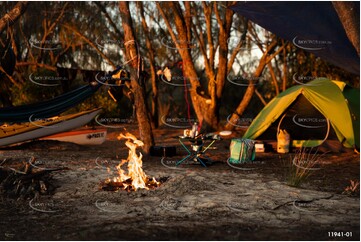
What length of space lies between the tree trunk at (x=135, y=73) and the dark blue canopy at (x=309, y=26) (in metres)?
1.90

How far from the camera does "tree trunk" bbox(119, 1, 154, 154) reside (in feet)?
29.6

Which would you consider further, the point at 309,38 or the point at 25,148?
the point at 25,148

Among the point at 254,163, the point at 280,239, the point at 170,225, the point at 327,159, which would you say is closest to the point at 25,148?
the point at 254,163

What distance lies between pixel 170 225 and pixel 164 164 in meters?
3.67

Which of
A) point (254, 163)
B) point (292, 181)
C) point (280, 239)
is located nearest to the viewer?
point (280, 239)

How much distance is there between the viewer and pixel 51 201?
Answer: 568cm

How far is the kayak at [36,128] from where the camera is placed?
9.95 metres

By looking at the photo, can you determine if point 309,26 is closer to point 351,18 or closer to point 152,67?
point 351,18

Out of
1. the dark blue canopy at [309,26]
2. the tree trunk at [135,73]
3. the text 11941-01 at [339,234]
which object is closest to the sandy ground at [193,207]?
the text 11941-01 at [339,234]

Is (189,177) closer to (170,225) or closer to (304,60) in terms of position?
(170,225)

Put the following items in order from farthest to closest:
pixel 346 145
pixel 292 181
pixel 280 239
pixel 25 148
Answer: pixel 25 148, pixel 346 145, pixel 292 181, pixel 280 239

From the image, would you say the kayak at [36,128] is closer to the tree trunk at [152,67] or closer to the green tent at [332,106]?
the green tent at [332,106]

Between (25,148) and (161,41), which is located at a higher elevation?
(161,41)

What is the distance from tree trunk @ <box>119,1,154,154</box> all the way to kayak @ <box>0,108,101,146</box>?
6.74 ft
